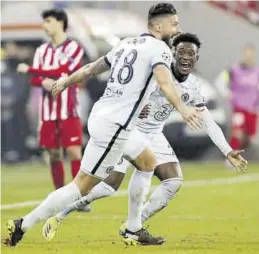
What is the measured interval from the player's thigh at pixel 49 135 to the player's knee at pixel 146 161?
13.7ft

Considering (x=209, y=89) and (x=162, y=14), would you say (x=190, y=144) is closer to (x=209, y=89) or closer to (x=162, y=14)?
(x=209, y=89)

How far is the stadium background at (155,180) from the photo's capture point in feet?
38.9

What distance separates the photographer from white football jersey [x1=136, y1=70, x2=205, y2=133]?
11.9 m

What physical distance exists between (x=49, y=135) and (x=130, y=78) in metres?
4.77

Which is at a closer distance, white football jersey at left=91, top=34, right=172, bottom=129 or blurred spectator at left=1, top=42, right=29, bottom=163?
white football jersey at left=91, top=34, right=172, bottom=129

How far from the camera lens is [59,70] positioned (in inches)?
595

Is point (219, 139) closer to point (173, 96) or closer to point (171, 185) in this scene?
point (171, 185)

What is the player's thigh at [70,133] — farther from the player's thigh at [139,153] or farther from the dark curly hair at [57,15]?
the player's thigh at [139,153]

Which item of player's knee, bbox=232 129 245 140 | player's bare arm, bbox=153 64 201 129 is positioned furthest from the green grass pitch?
player's knee, bbox=232 129 245 140

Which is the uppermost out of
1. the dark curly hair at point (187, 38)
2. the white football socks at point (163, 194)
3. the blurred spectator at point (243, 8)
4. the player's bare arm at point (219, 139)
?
the dark curly hair at point (187, 38)

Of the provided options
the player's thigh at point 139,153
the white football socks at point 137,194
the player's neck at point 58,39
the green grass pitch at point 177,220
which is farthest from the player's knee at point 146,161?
the player's neck at point 58,39

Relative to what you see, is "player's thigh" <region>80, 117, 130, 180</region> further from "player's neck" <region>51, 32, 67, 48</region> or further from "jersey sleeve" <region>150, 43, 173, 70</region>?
"player's neck" <region>51, 32, 67, 48</region>

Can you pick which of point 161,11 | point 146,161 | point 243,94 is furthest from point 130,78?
point 243,94

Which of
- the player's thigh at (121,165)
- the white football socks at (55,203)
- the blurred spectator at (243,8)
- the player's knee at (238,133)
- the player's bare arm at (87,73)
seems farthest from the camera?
the blurred spectator at (243,8)
